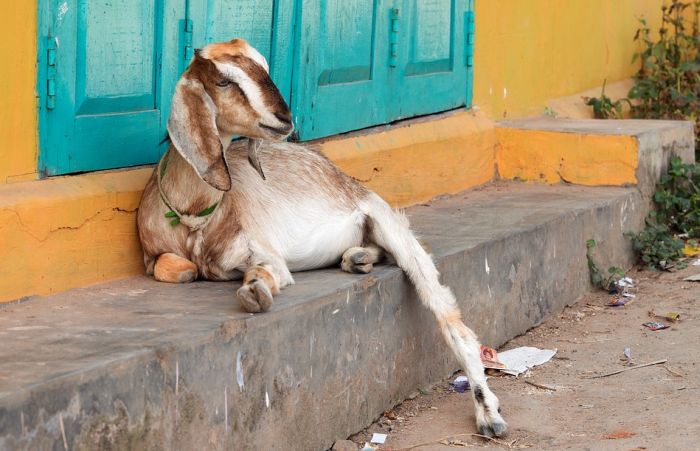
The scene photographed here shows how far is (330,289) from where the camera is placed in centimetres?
419

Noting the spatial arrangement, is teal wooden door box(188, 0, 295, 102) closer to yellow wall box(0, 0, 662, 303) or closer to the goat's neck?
yellow wall box(0, 0, 662, 303)

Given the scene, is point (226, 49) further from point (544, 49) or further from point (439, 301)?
point (544, 49)

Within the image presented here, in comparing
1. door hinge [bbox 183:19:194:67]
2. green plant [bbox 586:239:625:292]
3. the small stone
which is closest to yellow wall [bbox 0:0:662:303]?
door hinge [bbox 183:19:194:67]

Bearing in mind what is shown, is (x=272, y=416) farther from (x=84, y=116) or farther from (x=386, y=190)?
(x=386, y=190)

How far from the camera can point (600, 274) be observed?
256 inches

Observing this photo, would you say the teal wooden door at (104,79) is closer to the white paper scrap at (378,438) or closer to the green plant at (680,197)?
the white paper scrap at (378,438)

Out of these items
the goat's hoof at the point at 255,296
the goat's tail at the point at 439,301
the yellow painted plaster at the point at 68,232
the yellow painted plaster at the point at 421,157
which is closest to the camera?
the goat's hoof at the point at 255,296

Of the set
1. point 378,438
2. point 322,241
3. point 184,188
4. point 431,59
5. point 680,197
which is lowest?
point 378,438

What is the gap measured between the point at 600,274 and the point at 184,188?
3079 millimetres

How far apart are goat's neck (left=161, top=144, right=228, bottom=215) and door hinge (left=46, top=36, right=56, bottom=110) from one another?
47cm

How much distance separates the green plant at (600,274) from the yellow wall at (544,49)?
125 cm

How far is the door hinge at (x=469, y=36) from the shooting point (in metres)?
6.87

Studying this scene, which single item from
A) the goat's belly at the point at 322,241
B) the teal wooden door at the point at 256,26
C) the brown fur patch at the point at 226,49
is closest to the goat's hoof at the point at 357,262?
the goat's belly at the point at 322,241

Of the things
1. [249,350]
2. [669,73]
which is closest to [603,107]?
[669,73]
